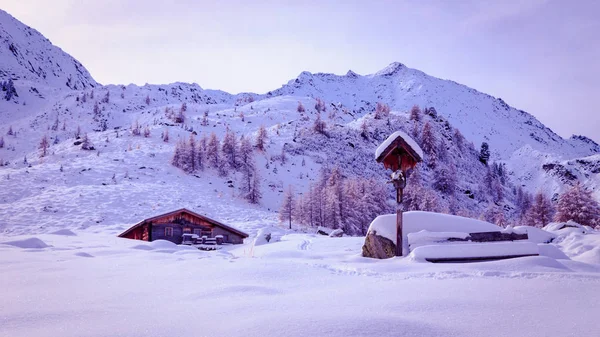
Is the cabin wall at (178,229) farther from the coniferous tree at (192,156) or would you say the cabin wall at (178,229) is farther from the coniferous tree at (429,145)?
the coniferous tree at (429,145)

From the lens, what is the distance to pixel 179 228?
23156 millimetres

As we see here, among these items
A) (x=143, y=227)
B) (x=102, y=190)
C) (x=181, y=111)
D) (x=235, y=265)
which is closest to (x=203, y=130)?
(x=181, y=111)

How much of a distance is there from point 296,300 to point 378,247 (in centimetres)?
620

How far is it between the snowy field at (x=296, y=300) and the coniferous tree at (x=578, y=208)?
28.1 m

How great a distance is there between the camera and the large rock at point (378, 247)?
371 inches

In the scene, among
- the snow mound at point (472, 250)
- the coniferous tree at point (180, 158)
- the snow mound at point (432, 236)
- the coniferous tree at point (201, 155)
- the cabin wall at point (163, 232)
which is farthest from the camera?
Result: the coniferous tree at point (201, 155)

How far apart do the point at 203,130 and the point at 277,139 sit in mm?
16724

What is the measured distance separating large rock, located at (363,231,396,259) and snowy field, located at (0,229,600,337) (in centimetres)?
288

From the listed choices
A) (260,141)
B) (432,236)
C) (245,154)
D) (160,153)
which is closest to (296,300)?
(432,236)

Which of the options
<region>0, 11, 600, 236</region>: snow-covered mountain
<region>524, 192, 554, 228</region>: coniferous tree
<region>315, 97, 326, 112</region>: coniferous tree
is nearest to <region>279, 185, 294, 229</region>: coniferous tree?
<region>0, 11, 600, 236</region>: snow-covered mountain

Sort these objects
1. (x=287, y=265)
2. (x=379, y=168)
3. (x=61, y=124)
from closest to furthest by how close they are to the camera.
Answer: (x=287, y=265)
(x=379, y=168)
(x=61, y=124)

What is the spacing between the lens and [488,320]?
123 inches

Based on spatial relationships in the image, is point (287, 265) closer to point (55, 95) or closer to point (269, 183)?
point (269, 183)

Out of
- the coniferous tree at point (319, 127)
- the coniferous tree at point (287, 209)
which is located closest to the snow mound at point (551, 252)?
the coniferous tree at point (287, 209)
